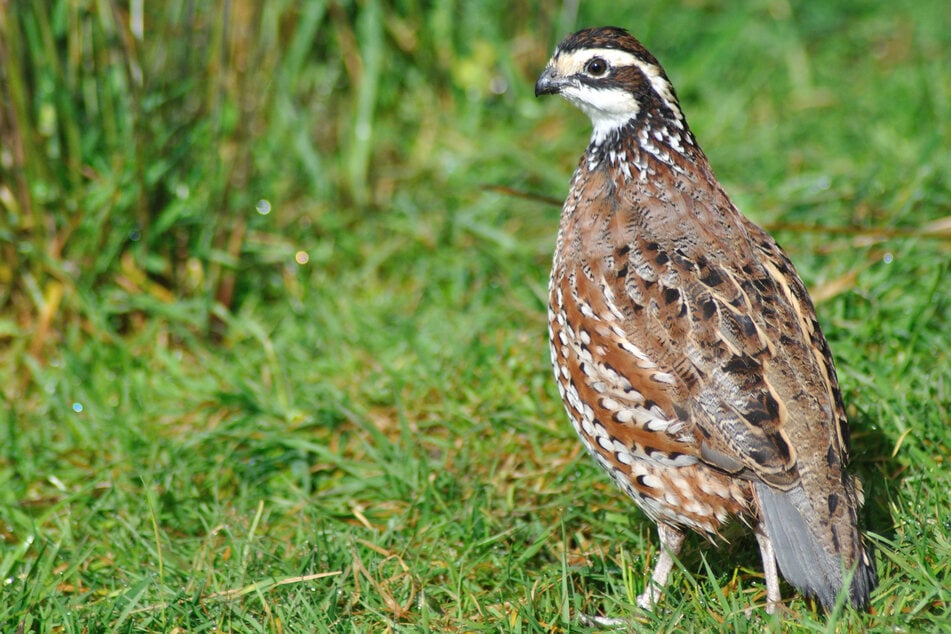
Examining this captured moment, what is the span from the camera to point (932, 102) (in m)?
6.32

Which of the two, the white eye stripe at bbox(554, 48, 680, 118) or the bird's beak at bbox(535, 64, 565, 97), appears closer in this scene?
the white eye stripe at bbox(554, 48, 680, 118)

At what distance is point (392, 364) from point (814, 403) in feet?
7.19

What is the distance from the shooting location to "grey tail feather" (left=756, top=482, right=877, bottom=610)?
3.27 meters

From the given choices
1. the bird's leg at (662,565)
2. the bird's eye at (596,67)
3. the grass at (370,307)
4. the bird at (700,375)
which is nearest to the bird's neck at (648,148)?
the bird at (700,375)

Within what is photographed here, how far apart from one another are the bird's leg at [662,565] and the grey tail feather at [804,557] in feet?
1.22

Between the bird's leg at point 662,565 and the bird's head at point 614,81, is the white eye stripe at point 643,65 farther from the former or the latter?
the bird's leg at point 662,565

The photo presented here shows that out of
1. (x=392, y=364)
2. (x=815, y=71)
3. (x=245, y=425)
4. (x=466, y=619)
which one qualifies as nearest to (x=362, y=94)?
(x=392, y=364)

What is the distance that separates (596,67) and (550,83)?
23cm

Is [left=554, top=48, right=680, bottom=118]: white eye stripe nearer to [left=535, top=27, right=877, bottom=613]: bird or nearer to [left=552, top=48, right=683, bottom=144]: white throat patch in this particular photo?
[left=552, top=48, right=683, bottom=144]: white throat patch

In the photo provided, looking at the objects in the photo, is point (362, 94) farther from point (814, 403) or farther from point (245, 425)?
point (814, 403)

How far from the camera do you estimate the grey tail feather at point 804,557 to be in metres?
3.27

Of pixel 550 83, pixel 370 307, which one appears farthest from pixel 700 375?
pixel 370 307

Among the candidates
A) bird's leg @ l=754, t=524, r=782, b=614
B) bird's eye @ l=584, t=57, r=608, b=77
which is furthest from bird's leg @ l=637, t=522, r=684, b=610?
bird's eye @ l=584, t=57, r=608, b=77

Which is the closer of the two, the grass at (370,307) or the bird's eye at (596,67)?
the grass at (370,307)
